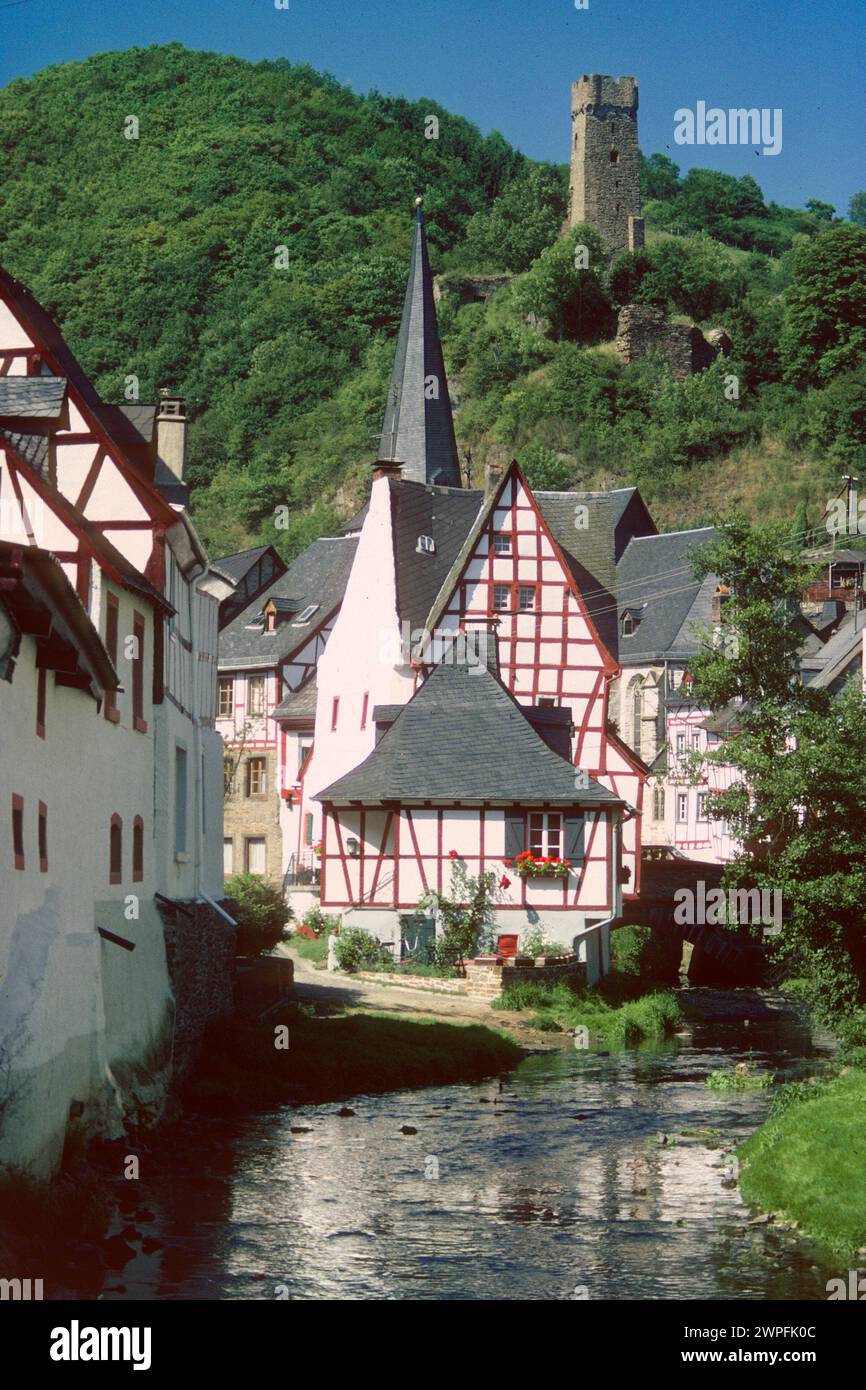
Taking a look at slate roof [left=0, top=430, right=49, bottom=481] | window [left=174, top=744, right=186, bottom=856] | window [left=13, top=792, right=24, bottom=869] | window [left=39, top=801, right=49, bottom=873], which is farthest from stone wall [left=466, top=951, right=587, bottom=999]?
window [left=13, top=792, right=24, bottom=869]

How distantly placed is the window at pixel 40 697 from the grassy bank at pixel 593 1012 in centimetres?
2037

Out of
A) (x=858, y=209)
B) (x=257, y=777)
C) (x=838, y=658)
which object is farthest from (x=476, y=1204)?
(x=858, y=209)

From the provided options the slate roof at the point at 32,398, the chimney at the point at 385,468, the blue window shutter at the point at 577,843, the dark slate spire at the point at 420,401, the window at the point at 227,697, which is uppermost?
the dark slate spire at the point at 420,401

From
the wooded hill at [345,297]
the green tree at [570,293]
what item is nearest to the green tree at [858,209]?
the wooded hill at [345,297]

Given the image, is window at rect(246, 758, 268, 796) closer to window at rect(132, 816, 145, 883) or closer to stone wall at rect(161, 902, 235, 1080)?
stone wall at rect(161, 902, 235, 1080)

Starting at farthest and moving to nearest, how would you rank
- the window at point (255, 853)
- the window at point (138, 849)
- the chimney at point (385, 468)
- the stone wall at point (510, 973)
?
the window at point (255, 853)
the chimney at point (385, 468)
the stone wall at point (510, 973)
the window at point (138, 849)

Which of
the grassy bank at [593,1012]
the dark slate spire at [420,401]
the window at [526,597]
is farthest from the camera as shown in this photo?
the dark slate spire at [420,401]

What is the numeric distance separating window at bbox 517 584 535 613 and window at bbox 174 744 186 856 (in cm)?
2040

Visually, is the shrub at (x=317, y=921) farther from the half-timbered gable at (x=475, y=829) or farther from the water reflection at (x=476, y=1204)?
the water reflection at (x=476, y=1204)

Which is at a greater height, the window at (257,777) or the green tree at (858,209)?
the green tree at (858,209)

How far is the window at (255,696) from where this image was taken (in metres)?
65.8

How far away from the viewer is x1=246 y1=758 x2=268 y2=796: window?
212ft

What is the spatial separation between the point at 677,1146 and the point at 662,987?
19515mm
